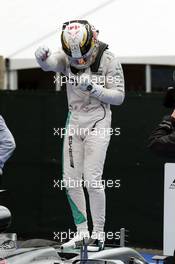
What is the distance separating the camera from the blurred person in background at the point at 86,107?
793 cm

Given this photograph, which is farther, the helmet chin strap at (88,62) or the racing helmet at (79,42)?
the helmet chin strap at (88,62)

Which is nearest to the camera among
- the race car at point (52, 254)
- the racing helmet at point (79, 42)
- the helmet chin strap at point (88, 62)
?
the race car at point (52, 254)

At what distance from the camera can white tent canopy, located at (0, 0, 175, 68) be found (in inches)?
464

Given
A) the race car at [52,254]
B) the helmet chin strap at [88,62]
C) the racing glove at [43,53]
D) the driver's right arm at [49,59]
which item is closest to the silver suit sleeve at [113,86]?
the helmet chin strap at [88,62]

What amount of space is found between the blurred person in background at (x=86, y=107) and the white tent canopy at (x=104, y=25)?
3.54 meters

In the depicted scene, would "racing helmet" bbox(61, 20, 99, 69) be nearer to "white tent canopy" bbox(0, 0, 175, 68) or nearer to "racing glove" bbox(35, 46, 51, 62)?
"racing glove" bbox(35, 46, 51, 62)

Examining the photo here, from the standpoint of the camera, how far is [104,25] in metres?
12.1

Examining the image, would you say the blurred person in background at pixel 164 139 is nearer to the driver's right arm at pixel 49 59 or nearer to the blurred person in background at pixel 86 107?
the blurred person in background at pixel 86 107

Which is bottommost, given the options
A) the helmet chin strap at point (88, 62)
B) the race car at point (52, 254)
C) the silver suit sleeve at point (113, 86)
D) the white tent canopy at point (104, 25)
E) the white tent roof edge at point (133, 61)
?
the race car at point (52, 254)

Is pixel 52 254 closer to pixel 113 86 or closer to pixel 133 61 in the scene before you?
pixel 113 86

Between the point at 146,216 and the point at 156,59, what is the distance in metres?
1.95

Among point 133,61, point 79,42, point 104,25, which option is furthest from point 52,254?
point 104,25

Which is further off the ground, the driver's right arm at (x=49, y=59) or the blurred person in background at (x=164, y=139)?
the driver's right arm at (x=49, y=59)

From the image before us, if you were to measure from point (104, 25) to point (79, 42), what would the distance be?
4325mm
